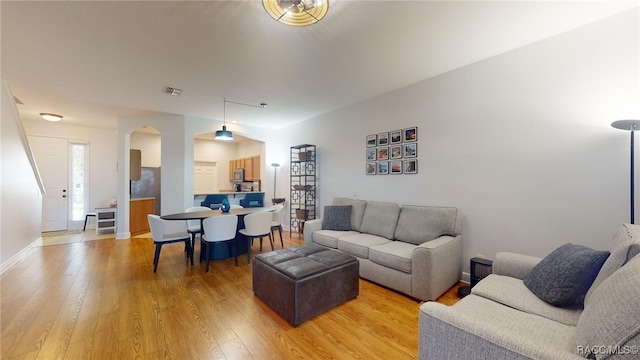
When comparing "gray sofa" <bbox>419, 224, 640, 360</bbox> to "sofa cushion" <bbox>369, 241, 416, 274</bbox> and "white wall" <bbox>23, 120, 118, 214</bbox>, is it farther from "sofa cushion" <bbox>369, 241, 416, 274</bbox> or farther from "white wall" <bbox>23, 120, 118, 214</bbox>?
"white wall" <bbox>23, 120, 118, 214</bbox>

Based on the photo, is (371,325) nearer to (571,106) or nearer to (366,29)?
(366,29)

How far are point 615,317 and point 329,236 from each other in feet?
9.58

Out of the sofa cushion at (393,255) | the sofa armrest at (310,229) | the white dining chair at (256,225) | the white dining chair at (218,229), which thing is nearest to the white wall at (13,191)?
the white dining chair at (218,229)

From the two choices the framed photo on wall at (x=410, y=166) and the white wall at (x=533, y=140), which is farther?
the framed photo on wall at (x=410, y=166)

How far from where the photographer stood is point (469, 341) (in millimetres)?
1107

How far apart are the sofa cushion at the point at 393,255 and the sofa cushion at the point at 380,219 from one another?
12.8 inches

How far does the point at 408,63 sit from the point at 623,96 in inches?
75.7

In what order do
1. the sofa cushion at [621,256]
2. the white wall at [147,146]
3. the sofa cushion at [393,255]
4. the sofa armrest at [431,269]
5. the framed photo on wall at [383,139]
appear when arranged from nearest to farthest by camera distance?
the sofa cushion at [621,256] < the sofa armrest at [431,269] < the sofa cushion at [393,255] < the framed photo on wall at [383,139] < the white wall at [147,146]

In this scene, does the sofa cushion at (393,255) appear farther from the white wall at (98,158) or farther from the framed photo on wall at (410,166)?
the white wall at (98,158)

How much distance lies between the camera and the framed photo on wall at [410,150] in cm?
355

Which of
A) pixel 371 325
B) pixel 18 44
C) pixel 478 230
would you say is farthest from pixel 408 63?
pixel 18 44

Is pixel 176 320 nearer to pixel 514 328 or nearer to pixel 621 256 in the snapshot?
pixel 514 328

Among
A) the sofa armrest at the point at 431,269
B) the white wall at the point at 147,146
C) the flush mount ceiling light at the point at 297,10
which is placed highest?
the flush mount ceiling light at the point at 297,10

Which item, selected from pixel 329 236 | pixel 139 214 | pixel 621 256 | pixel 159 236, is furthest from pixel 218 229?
pixel 139 214
